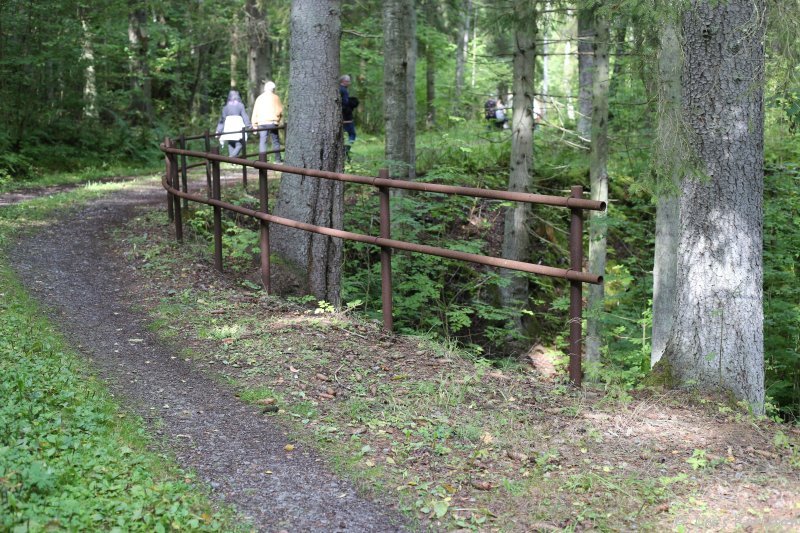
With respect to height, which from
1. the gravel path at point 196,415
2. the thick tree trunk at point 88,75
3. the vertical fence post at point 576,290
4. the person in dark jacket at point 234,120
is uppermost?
the thick tree trunk at point 88,75

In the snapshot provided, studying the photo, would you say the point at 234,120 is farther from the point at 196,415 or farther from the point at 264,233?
the point at 196,415

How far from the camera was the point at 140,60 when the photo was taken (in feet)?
80.3

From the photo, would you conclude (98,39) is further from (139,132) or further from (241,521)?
(241,521)

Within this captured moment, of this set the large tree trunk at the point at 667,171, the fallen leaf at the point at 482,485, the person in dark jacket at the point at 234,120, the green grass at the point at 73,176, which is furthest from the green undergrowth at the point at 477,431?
the green grass at the point at 73,176

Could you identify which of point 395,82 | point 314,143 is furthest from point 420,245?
point 395,82

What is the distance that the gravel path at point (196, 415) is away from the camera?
438 cm

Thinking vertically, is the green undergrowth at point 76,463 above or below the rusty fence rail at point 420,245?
below

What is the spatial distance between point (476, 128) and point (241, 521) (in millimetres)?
15450

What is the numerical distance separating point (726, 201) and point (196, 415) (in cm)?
414

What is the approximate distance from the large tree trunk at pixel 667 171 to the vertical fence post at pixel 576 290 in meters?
0.77

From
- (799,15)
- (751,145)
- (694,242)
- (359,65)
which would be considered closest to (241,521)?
(694,242)

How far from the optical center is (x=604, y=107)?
1166cm

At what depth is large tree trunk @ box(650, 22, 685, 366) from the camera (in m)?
5.95

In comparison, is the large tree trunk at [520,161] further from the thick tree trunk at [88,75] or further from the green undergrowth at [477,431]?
the thick tree trunk at [88,75]
